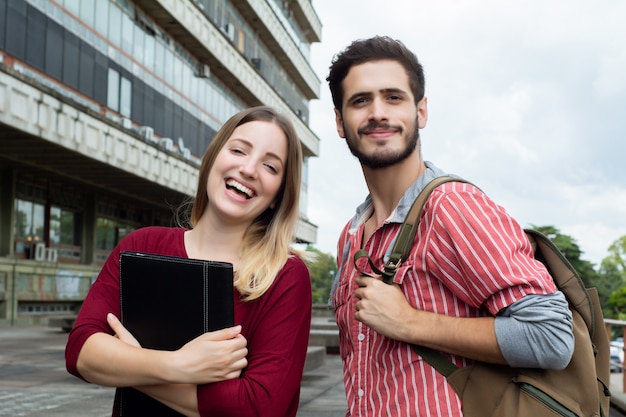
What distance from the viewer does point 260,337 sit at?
247cm

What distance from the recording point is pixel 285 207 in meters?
2.82

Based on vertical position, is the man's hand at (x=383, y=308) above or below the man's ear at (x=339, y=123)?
below

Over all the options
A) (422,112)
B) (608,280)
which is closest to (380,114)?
(422,112)

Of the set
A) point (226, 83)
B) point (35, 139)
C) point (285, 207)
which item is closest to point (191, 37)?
point (226, 83)

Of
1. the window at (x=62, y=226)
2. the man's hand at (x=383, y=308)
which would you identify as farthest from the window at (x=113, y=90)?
the man's hand at (x=383, y=308)

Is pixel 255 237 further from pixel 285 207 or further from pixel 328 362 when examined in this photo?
pixel 328 362

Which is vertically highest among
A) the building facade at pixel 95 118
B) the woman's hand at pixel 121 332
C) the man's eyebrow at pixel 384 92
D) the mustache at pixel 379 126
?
the building facade at pixel 95 118

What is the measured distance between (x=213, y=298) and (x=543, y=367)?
97 centimetres

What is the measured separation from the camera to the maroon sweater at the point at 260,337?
92.3 inches

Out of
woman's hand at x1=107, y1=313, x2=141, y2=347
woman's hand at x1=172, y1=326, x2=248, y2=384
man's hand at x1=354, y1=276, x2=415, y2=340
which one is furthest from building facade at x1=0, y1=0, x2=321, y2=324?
man's hand at x1=354, y1=276, x2=415, y2=340

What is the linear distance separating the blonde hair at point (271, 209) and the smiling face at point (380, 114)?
0.24m

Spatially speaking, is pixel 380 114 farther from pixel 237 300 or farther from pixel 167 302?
pixel 167 302

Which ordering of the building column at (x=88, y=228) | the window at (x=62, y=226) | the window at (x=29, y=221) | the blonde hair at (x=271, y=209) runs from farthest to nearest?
1. the building column at (x=88, y=228)
2. the window at (x=62, y=226)
3. the window at (x=29, y=221)
4. the blonde hair at (x=271, y=209)

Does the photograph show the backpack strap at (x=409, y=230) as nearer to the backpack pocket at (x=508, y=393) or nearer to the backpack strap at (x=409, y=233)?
the backpack strap at (x=409, y=233)
